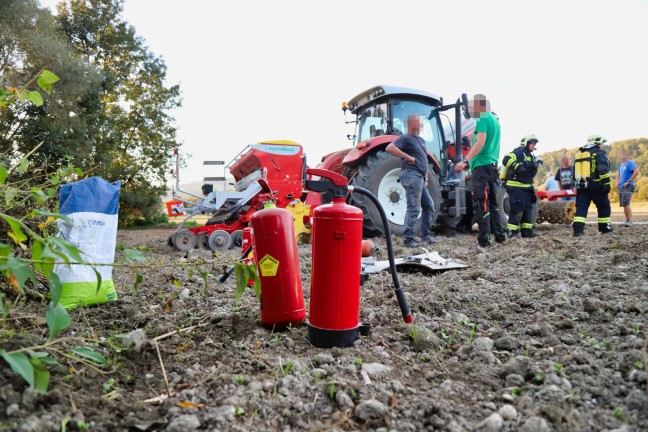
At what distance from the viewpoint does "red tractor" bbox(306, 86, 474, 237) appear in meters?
6.55

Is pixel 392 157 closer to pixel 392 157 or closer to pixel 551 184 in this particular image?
pixel 392 157

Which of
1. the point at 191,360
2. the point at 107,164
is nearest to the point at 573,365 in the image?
the point at 191,360

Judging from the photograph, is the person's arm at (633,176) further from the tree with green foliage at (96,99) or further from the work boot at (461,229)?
the tree with green foliage at (96,99)

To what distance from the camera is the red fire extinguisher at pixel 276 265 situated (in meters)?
2.22

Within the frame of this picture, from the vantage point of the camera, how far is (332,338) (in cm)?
204

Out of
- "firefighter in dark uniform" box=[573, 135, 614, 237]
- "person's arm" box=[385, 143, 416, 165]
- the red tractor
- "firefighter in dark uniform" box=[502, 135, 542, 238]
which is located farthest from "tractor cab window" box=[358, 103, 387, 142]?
"firefighter in dark uniform" box=[573, 135, 614, 237]

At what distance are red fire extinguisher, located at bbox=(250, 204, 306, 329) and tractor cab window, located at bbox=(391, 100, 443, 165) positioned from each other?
17.0ft

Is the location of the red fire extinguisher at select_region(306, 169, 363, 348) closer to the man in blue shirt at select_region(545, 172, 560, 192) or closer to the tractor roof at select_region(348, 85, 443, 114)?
the tractor roof at select_region(348, 85, 443, 114)

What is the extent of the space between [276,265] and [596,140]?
248 inches

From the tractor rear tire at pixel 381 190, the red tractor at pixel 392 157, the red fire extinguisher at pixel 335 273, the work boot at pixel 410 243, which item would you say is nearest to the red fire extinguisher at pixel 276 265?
the red fire extinguisher at pixel 335 273

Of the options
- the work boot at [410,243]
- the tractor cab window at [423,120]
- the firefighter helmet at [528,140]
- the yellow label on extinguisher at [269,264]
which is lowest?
the work boot at [410,243]

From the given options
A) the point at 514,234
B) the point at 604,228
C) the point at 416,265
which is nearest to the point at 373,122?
the point at 514,234

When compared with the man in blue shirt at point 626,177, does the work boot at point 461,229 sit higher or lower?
lower

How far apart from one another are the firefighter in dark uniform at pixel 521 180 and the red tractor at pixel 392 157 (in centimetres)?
86
